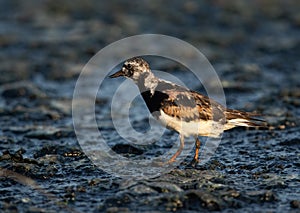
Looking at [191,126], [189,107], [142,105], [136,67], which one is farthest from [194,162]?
[142,105]

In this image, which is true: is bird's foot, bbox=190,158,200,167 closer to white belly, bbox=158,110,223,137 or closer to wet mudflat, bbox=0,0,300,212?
wet mudflat, bbox=0,0,300,212

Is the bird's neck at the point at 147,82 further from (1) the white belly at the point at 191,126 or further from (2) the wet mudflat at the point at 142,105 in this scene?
(2) the wet mudflat at the point at 142,105

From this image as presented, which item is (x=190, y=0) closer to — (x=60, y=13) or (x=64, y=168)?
(x=60, y=13)

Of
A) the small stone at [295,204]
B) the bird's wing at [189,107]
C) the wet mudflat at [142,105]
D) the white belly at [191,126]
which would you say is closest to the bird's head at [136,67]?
the bird's wing at [189,107]

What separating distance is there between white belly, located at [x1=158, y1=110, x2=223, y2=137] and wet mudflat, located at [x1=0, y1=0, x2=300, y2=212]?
0.50m

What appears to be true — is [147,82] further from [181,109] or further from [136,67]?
[181,109]

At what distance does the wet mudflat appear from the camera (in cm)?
679

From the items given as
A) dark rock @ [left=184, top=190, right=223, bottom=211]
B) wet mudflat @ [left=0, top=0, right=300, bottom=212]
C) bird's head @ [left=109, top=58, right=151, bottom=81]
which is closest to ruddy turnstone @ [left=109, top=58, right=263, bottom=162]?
bird's head @ [left=109, top=58, right=151, bottom=81]

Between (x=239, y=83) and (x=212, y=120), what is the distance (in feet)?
13.0

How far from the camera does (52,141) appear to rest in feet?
29.3

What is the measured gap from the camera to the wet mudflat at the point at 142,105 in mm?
6789

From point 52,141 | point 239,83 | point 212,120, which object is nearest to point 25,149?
point 52,141

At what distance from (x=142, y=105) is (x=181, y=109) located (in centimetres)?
317

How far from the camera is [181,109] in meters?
7.56
